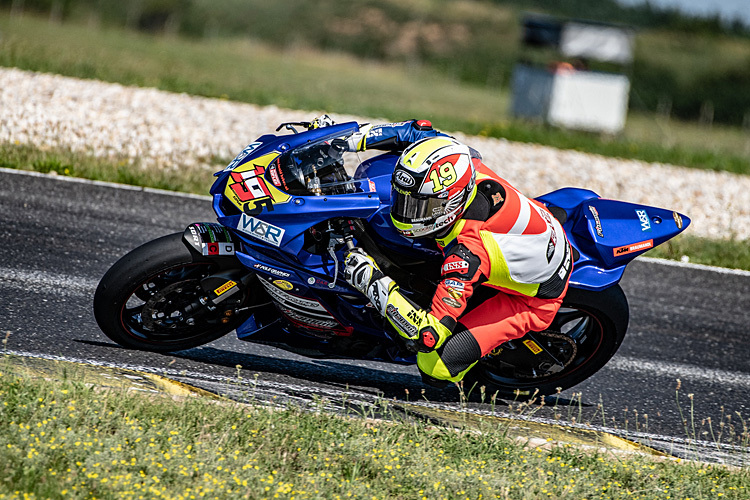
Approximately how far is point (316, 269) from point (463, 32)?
1709 inches

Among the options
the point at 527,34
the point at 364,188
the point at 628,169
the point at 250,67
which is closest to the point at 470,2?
the point at 250,67

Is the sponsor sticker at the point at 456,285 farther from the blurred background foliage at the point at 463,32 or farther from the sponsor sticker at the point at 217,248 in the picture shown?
the blurred background foliage at the point at 463,32

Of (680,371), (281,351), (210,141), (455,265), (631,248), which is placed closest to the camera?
(455,265)

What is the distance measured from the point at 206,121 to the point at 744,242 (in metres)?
7.90

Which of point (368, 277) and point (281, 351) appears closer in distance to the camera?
point (368, 277)

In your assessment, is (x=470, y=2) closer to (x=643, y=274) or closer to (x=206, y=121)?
(x=206, y=121)

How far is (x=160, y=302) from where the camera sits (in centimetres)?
489

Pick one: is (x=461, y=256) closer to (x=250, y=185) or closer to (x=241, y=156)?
(x=250, y=185)

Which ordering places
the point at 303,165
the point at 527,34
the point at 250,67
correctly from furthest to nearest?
the point at 250,67 → the point at 527,34 → the point at 303,165

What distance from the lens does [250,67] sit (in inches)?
1047

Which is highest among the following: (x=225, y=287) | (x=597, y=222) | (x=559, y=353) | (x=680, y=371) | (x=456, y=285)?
(x=597, y=222)

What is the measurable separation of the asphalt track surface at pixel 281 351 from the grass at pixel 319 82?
25.4ft

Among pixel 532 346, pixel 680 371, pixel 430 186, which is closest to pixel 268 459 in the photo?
pixel 430 186

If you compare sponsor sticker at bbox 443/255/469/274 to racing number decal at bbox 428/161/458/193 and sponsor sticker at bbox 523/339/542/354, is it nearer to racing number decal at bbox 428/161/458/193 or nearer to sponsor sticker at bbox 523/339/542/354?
racing number decal at bbox 428/161/458/193
